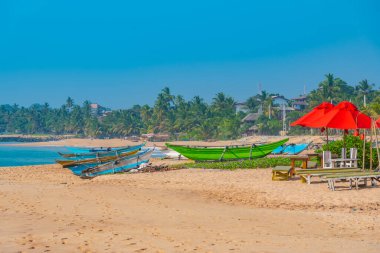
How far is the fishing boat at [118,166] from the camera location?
22.0 m

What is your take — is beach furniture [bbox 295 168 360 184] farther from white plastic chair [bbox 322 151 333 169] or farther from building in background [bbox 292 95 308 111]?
building in background [bbox 292 95 308 111]

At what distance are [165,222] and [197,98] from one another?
95.9 meters

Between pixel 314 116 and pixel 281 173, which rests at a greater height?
pixel 314 116

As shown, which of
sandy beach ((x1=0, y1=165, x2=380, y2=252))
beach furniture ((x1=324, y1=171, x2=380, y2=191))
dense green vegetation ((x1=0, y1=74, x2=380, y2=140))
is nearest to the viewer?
sandy beach ((x1=0, y1=165, x2=380, y2=252))

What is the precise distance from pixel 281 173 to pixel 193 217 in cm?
662

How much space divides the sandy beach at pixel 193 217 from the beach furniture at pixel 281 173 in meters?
0.33

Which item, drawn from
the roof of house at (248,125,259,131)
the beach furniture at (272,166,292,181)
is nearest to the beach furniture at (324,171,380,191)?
the beach furniture at (272,166,292,181)

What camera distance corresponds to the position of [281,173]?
55.0 feet

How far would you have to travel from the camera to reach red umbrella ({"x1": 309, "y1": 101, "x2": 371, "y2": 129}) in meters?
17.2

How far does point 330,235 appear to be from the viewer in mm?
9250

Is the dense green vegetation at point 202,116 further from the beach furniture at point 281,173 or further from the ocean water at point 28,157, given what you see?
the beach furniture at point 281,173

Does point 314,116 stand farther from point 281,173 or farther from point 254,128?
point 254,128

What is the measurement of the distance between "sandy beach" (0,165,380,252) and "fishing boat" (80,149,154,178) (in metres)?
4.71

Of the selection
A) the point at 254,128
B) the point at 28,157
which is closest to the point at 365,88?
the point at 254,128
